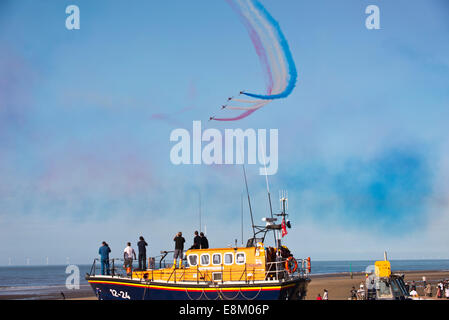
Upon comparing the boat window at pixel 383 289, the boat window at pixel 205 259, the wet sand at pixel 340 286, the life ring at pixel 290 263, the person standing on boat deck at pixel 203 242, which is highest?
the person standing on boat deck at pixel 203 242

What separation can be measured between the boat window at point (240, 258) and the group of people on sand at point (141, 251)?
2.09 metres

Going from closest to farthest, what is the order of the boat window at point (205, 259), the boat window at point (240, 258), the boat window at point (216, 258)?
the boat window at point (240, 258), the boat window at point (216, 258), the boat window at point (205, 259)

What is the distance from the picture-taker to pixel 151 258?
22016 millimetres

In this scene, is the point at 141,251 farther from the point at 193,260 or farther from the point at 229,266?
the point at 229,266

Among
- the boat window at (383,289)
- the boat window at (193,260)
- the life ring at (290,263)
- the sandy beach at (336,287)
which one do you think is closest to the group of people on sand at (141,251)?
the boat window at (193,260)

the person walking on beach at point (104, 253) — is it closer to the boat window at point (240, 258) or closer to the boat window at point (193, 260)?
the boat window at point (193, 260)

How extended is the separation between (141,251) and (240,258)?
519 cm

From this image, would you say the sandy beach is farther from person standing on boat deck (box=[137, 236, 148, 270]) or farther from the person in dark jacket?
person standing on boat deck (box=[137, 236, 148, 270])

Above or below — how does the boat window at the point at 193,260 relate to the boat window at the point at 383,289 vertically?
above

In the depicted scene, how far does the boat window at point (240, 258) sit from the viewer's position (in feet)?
64.8

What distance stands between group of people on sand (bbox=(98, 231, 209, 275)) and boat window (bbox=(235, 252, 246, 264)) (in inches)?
82.2
